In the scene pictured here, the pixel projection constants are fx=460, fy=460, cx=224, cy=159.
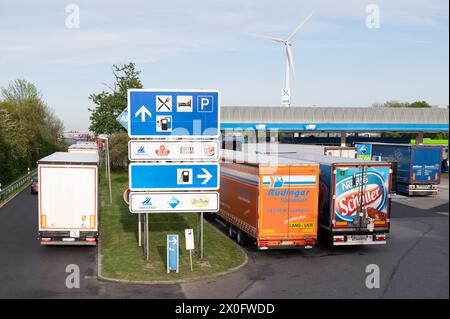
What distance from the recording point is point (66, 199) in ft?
56.1

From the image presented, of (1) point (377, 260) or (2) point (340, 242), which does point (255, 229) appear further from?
(1) point (377, 260)

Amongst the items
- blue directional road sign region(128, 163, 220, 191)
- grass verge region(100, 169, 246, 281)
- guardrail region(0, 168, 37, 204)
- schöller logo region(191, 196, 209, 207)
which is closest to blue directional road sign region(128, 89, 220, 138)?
blue directional road sign region(128, 163, 220, 191)

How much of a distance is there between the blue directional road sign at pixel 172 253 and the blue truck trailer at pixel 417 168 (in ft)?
79.0

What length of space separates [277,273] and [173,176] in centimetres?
478

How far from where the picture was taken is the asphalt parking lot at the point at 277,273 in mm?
12867

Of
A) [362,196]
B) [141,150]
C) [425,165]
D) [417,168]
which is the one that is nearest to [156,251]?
[141,150]

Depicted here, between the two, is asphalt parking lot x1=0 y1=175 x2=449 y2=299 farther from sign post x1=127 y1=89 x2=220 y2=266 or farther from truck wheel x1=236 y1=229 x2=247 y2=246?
sign post x1=127 y1=89 x2=220 y2=266

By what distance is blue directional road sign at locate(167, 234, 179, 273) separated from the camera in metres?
14.6

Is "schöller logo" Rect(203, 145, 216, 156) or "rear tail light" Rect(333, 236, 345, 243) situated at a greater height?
"schöller logo" Rect(203, 145, 216, 156)

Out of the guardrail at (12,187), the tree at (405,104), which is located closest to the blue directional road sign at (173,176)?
the guardrail at (12,187)

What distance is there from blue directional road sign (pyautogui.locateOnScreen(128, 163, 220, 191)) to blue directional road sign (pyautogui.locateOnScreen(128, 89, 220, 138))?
3.45 feet

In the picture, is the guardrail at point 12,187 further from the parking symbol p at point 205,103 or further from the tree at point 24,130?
the parking symbol p at point 205,103
